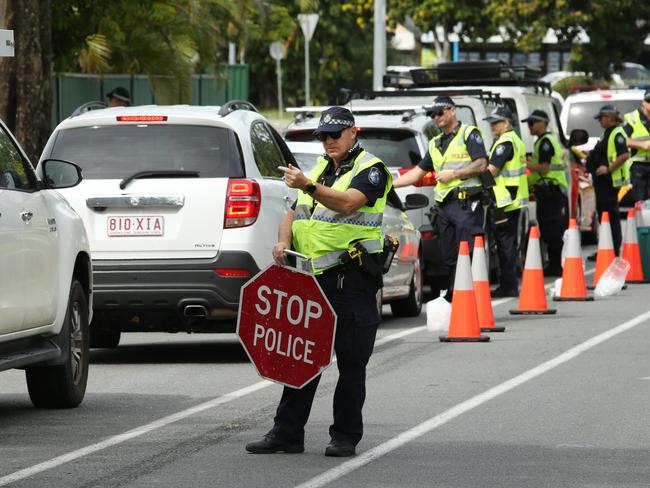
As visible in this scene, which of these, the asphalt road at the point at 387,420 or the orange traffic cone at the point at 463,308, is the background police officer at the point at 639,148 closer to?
the asphalt road at the point at 387,420

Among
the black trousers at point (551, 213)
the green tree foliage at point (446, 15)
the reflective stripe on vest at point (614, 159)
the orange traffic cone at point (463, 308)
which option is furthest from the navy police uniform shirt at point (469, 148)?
the green tree foliage at point (446, 15)

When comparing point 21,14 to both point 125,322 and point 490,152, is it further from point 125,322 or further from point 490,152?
point 125,322

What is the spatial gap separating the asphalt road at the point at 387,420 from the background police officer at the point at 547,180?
20.0ft

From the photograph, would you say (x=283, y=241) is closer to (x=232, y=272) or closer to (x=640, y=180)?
(x=232, y=272)

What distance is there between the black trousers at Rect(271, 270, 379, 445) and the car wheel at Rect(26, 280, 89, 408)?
2007 millimetres

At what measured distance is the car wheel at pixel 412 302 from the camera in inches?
638

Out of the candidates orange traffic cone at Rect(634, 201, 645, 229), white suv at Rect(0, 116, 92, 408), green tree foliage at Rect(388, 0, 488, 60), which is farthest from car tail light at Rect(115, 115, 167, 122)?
green tree foliage at Rect(388, 0, 488, 60)

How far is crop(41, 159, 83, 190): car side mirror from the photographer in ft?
33.9

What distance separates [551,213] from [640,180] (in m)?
1.98

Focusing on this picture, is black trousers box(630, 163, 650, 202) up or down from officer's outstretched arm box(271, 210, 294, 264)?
down

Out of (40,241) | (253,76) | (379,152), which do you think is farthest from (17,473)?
(253,76)

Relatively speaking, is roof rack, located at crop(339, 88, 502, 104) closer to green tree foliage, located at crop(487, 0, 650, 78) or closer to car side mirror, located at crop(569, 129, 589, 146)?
car side mirror, located at crop(569, 129, 589, 146)

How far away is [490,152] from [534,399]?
8.12 meters

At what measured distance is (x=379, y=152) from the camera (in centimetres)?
1688
